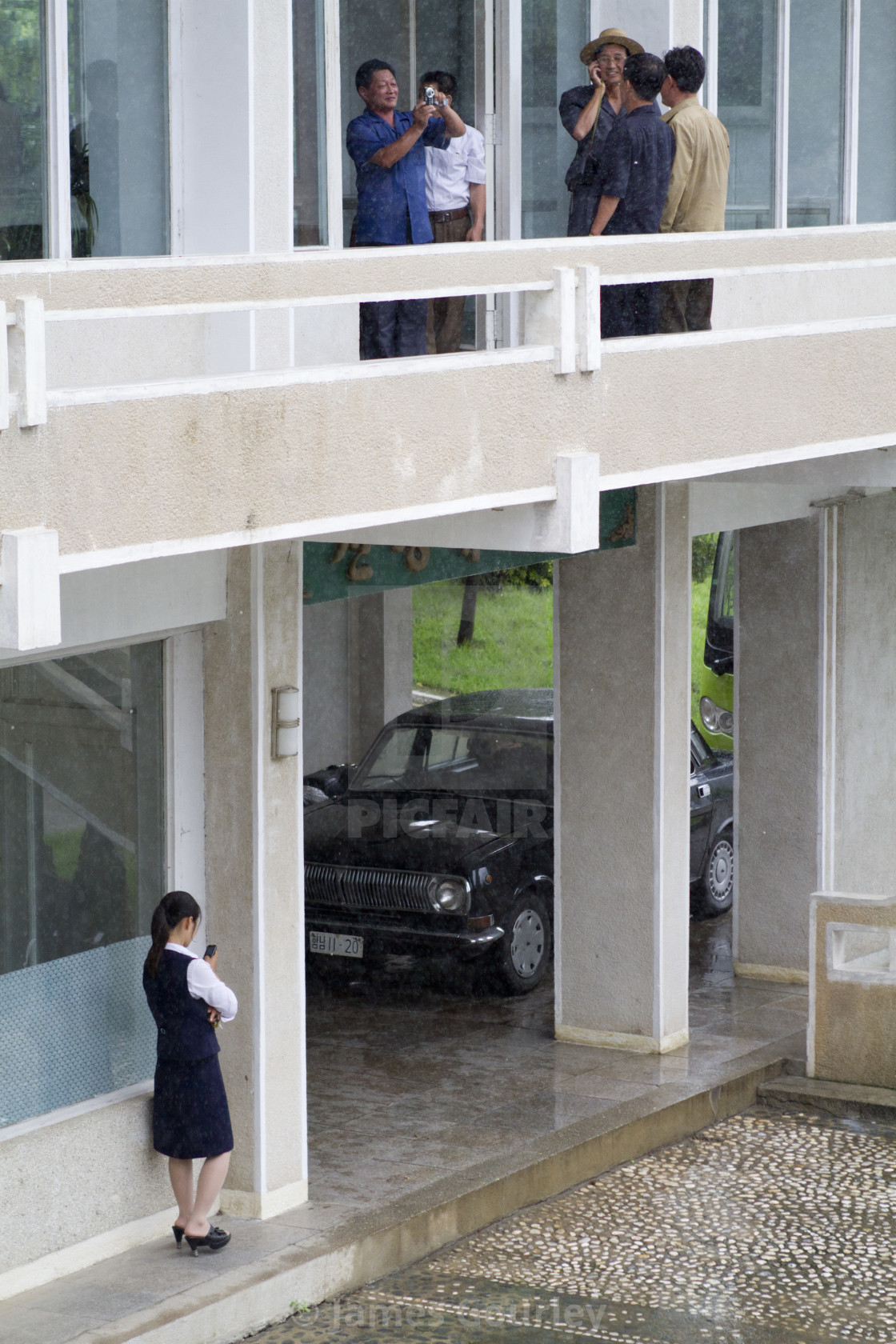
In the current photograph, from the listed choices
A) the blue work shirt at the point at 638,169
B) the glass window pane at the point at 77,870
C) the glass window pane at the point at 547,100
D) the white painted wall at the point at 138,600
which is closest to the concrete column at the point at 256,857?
the white painted wall at the point at 138,600

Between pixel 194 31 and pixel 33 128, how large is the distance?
2.85 feet

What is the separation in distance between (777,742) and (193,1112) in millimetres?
5926

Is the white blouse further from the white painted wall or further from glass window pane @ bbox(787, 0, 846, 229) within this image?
glass window pane @ bbox(787, 0, 846, 229)

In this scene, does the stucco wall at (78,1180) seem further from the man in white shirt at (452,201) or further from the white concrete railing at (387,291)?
the man in white shirt at (452,201)

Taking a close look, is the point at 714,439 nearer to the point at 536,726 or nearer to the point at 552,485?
the point at 552,485

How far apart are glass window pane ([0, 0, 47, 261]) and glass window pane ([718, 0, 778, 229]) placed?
5.08 m

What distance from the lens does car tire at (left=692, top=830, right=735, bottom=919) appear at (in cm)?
1438

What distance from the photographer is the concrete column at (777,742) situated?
11844mm

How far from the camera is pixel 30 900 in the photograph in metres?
7.12

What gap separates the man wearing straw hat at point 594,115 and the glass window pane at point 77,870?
306 centimetres

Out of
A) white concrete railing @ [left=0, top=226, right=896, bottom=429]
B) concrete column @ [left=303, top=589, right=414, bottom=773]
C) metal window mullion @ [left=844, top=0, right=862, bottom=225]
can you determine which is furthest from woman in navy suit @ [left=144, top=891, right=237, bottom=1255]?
concrete column @ [left=303, top=589, right=414, bottom=773]

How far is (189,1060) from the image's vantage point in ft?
23.4

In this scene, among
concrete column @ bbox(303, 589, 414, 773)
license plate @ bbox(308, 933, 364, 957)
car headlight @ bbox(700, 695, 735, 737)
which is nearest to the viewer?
license plate @ bbox(308, 933, 364, 957)

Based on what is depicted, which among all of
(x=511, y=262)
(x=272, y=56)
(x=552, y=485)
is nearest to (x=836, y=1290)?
(x=552, y=485)
